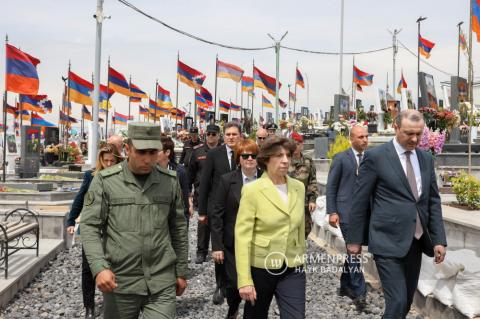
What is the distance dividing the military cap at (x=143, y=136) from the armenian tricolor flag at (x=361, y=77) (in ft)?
142

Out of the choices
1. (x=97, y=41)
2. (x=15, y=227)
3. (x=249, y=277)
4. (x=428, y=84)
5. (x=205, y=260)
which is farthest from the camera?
(x=428, y=84)

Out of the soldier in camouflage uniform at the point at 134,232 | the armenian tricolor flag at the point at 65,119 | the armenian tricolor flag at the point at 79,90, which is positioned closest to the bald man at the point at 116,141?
the soldier in camouflage uniform at the point at 134,232

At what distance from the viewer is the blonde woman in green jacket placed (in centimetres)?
338

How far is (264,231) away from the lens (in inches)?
134

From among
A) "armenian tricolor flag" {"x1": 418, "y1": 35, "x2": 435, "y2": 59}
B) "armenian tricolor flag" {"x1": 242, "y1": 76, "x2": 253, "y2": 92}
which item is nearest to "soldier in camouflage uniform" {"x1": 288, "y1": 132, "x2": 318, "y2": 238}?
"armenian tricolor flag" {"x1": 418, "y1": 35, "x2": 435, "y2": 59}

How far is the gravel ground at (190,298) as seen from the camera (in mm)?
5531

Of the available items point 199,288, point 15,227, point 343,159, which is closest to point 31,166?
point 15,227

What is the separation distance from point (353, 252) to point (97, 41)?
14102 mm

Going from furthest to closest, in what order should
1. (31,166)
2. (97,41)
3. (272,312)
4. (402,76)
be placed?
(402,76), (31,166), (97,41), (272,312)

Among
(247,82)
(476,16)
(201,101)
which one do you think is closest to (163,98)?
(201,101)

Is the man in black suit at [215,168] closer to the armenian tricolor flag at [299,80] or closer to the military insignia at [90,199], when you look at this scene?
the military insignia at [90,199]

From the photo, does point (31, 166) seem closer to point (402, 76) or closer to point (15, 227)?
point (15, 227)

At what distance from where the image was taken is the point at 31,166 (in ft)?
67.5

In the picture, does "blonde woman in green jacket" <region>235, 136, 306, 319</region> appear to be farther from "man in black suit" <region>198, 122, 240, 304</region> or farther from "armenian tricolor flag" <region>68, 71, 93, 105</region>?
"armenian tricolor flag" <region>68, 71, 93, 105</region>
